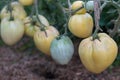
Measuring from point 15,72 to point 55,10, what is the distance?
0.37 metres

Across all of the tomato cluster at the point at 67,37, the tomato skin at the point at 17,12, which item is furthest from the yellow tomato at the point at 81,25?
the tomato skin at the point at 17,12

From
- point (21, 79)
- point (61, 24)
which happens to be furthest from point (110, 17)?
point (21, 79)

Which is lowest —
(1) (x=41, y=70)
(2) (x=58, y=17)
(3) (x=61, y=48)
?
(1) (x=41, y=70)

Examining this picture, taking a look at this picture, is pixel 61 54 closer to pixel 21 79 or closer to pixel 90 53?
pixel 90 53

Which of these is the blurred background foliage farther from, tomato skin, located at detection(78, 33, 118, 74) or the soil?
tomato skin, located at detection(78, 33, 118, 74)

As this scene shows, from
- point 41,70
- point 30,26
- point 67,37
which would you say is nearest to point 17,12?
point 30,26

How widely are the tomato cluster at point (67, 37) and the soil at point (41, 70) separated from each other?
0.30m

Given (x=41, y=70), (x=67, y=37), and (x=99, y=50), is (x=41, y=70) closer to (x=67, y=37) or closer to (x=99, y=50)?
(x=67, y=37)

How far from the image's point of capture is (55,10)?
1638 mm

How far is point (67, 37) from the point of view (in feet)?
3.42

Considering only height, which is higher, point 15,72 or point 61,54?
point 61,54

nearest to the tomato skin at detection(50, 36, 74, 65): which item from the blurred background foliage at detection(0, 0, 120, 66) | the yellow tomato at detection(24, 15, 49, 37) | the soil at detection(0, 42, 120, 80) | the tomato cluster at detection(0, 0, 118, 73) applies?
the tomato cluster at detection(0, 0, 118, 73)

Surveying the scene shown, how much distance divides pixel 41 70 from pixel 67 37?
1.53ft

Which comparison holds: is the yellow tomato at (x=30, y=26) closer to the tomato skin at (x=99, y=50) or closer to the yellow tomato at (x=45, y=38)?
the yellow tomato at (x=45, y=38)
